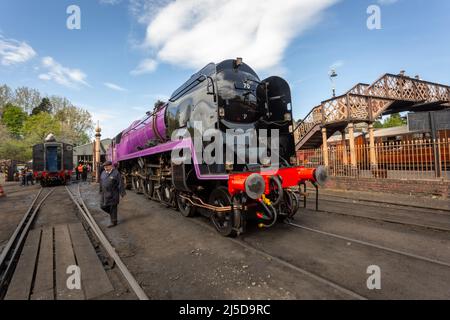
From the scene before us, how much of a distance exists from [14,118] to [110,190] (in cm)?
6021

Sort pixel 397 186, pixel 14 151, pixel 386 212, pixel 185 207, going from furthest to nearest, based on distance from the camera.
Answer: pixel 14 151 < pixel 397 186 < pixel 386 212 < pixel 185 207

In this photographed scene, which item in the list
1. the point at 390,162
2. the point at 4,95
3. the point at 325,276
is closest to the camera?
the point at 325,276

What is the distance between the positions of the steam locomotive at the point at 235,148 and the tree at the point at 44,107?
192 ft

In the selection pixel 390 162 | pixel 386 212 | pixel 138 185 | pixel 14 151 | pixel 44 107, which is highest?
pixel 44 107

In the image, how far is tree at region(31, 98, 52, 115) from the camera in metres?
51.0

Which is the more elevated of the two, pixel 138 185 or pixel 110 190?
pixel 110 190

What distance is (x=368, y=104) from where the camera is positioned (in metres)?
12.5

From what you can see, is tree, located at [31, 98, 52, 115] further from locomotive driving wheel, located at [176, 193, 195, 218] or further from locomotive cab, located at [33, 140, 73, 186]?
locomotive driving wheel, located at [176, 193, 195, 218]

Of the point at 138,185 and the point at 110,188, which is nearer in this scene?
the point at 110,188

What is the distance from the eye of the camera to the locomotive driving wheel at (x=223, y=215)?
14.5 ft

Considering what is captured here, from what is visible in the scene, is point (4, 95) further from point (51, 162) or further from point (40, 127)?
point (51, 162)

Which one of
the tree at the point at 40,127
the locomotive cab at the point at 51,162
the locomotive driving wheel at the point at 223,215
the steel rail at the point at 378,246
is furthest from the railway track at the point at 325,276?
the tree at the point at 40,127

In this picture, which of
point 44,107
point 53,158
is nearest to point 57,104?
point 44,107
